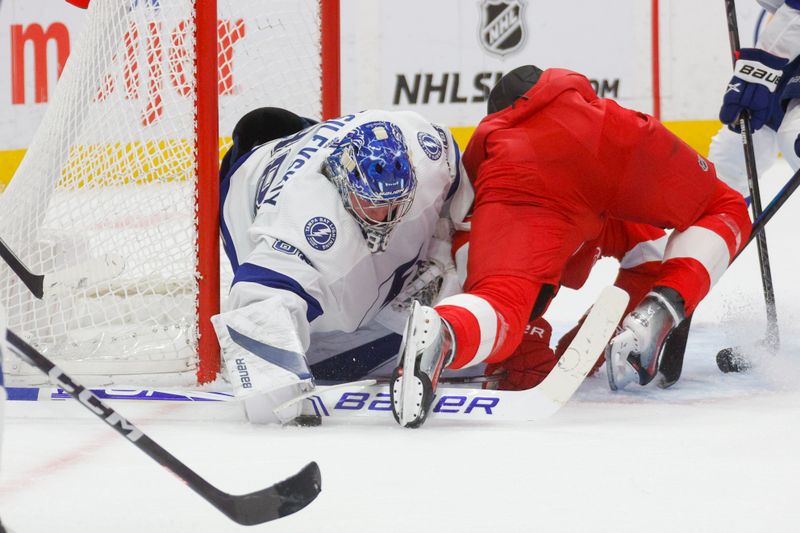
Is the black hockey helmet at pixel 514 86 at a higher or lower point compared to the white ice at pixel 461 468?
higher

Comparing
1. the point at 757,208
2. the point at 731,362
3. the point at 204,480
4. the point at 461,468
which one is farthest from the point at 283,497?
the point at 757,208

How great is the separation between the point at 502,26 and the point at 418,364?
4.03m

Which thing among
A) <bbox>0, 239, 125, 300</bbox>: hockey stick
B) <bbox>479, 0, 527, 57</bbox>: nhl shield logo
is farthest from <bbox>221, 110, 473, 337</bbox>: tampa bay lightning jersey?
<bbox>479, 0, 527, 57</bbox>: nhl shield logo

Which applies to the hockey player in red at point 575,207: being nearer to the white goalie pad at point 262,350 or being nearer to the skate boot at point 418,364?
the skate boot at point 418,364

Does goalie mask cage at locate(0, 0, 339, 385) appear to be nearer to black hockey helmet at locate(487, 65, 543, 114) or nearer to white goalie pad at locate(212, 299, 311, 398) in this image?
white goalie pad at locate(212, 299, 311, 398)

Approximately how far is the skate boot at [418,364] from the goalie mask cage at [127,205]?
2.17ft

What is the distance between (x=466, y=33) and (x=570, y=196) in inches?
137

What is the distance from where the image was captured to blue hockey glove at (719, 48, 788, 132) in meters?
2.95

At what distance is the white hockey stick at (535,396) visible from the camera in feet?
7.16

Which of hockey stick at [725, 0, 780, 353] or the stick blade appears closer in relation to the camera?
the stick blade

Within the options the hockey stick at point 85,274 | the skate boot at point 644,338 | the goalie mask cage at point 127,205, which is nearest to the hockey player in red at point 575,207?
the skate boot at point 644,338

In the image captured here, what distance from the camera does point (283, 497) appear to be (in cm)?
148

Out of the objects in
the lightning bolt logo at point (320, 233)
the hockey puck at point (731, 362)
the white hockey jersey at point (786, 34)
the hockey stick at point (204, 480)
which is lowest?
the hockey puck at point (731, 362)

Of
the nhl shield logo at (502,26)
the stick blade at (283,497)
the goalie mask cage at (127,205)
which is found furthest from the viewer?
the nhl shield logo at (502,26)
